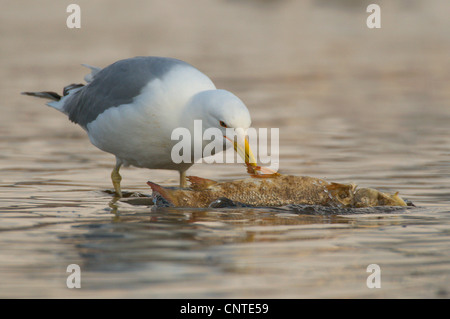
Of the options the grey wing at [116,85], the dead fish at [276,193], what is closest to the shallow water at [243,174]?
the dead fish at [276,193]

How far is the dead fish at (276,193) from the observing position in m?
7.48

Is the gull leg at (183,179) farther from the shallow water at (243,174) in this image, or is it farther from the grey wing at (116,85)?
the grey wing at (116,85)

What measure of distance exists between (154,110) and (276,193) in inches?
49.4

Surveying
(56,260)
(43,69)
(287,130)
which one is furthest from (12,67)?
(56,260)

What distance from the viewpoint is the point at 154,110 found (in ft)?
24.6

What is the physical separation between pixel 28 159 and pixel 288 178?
384cm

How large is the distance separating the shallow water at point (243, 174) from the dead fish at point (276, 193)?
0.36 feet

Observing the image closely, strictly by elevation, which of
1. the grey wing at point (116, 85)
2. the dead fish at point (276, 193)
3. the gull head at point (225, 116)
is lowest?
the dead fish at point (276, 193)

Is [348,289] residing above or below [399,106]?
below

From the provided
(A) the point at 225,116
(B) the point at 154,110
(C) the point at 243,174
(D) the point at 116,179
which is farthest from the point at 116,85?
(C) the point at 243,174

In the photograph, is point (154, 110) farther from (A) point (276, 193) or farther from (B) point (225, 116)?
(A) point (276, 193)

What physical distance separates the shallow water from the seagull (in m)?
0.54

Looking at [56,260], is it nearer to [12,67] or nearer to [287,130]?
[287,130]
